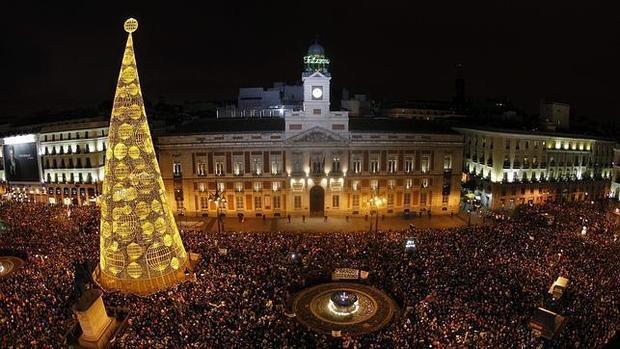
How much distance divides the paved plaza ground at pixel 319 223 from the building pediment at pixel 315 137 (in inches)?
351

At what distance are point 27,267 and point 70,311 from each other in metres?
7.77

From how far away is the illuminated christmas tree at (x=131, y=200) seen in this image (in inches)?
945

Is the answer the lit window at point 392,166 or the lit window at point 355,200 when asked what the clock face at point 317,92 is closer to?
the lit window at point 392,166

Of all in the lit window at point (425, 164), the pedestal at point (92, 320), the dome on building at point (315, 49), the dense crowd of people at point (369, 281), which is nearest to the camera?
the dense crowd of people at point (369, 281)

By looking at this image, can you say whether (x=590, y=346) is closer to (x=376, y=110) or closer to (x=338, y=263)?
(x=338, y=263)

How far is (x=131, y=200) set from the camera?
24.0 meters

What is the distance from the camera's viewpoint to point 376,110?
318 feet

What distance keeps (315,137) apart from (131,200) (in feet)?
88.1

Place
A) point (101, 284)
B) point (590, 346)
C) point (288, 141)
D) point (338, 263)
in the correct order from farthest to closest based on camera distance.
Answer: point (288, 141), point (338, 263), point (101, 284), point (590, 346)

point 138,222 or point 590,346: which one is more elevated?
point 138,222

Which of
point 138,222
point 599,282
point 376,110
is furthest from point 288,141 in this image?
point 376,110

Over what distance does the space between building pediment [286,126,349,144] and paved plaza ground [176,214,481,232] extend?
29.3ft

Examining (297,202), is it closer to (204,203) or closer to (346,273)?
(204,203)

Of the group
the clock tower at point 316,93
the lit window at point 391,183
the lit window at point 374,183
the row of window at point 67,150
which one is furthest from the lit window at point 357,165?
the row of window at point 67,150
